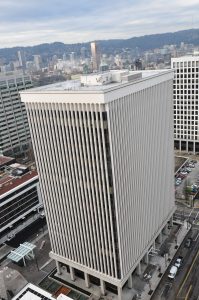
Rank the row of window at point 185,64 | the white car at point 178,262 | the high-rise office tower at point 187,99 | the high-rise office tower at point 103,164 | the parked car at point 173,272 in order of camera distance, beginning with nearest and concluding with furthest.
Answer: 1. the high-rise office tower at point 103,164
2. the parked car at point 173,272
3. the white car at point 178,262
4. the row of window at point 185,64
5. the high-rise office tower at point 187,99

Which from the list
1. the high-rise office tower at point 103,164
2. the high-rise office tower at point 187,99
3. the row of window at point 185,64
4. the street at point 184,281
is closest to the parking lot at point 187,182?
the high-rise office tower at point 187,99

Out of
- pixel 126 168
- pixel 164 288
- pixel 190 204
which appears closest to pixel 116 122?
pixel 126 168

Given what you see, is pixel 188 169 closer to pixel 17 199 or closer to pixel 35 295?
pixel 17 199

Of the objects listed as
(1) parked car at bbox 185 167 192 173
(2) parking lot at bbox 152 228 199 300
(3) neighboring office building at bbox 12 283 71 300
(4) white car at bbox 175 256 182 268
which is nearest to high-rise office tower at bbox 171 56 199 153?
(1) parked car at bbox 185 167 192 173

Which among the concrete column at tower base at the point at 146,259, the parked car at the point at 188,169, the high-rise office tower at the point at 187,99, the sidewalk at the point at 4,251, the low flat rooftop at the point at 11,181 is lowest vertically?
the sidewalk at the point at 4,251

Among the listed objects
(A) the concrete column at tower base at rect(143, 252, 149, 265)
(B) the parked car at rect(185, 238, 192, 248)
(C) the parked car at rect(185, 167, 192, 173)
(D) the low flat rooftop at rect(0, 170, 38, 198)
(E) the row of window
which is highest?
(E) the row of window

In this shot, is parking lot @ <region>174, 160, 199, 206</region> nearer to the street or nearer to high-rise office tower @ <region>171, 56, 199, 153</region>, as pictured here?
high-rise office tower @ <region>171, 56, 199, 153</region>

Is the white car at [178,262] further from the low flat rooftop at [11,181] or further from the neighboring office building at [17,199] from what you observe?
the low flat rooftop at [11,181]
